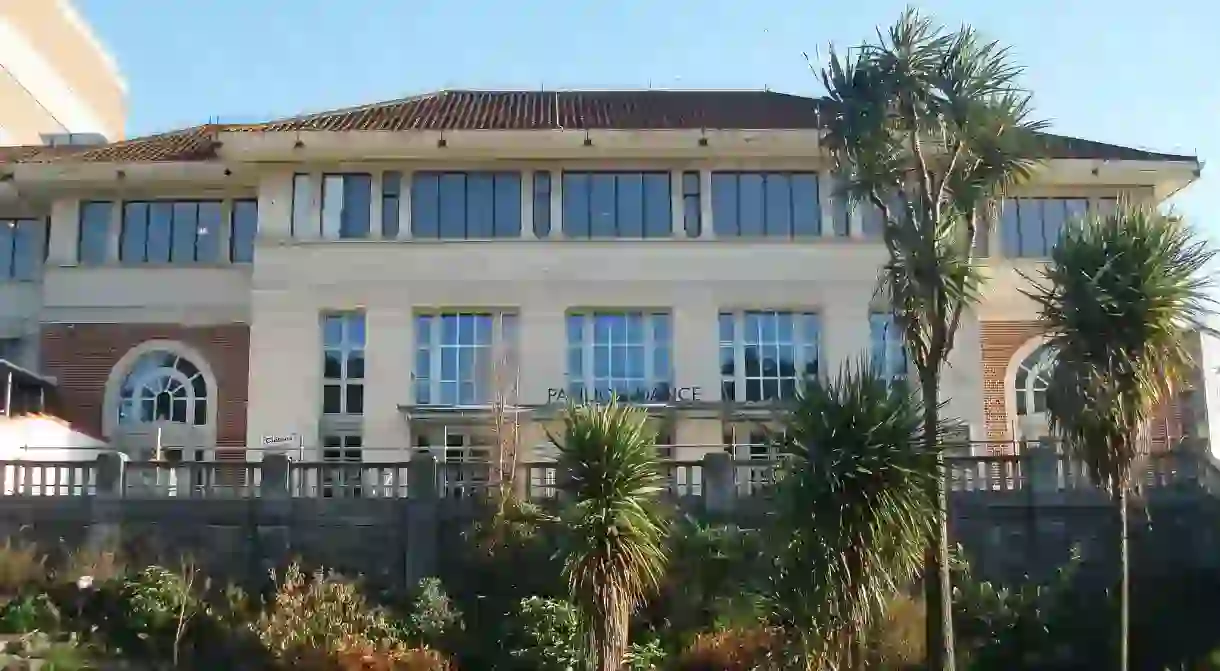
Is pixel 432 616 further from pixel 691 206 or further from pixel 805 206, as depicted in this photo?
pixel 805 206

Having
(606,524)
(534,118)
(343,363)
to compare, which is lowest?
(606,524)

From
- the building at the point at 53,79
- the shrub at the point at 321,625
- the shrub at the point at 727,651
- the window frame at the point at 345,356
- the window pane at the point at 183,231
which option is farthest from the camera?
the building at the point at 53,79

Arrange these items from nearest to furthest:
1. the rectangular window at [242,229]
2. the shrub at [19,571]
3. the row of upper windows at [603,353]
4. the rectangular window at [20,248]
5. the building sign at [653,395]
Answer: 1. the shrub at [19,571]
2. the building sign at [653,395]
3. the row of upper windows at [603,353]
4. the rectangular window at [242,229]
5. the rectangular window at [20,248]

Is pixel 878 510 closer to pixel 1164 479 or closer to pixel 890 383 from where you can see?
pixel 890 383

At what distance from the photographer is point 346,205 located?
2970 cm

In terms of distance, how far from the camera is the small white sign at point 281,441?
28.5 m

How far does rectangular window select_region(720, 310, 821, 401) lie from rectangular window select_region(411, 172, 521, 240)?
549 cm

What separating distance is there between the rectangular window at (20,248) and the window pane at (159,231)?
3177 millimetres

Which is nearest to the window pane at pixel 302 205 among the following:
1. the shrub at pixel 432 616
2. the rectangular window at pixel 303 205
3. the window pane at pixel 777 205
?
the rectangular window at pixel 303 205

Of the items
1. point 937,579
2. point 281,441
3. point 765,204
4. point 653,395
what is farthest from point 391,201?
point 937,579

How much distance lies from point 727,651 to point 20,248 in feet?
76.6

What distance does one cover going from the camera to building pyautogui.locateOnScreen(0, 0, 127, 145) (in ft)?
140

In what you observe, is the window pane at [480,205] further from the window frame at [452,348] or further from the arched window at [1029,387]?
the arched window at [1029,387]

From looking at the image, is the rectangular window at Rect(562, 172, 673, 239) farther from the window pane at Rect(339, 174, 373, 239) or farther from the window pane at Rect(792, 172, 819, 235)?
the window pane at Rect(339, 174, 373, 239)
